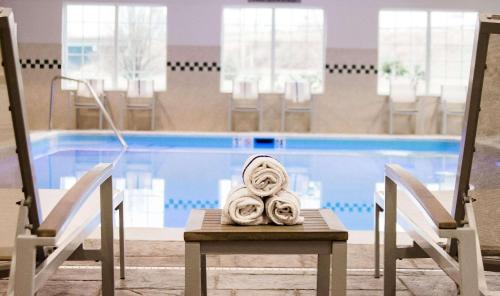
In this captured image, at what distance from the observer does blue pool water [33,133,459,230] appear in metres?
5.29

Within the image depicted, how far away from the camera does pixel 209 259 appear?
2979mm

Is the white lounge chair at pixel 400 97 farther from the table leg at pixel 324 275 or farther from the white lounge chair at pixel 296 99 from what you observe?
the table leg at pixel 324 275

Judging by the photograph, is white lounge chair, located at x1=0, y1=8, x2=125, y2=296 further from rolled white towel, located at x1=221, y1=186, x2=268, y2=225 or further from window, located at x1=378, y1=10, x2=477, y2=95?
window, located at x1=378, y1=10, x2=477, y2=95

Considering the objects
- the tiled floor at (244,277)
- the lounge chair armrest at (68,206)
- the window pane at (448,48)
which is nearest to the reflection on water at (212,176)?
the tiled floor at (244,277)

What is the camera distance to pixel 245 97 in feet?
36.2

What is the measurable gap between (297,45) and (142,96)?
109 inches

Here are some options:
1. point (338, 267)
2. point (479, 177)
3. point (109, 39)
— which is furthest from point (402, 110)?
point (338, 267)

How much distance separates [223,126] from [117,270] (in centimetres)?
856

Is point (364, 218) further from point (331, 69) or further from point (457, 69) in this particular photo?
point (457, 69)

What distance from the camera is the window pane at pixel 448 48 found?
1137 cm

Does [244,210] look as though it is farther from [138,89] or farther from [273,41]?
[273,41]

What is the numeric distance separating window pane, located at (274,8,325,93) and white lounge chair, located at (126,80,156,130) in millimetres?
2114

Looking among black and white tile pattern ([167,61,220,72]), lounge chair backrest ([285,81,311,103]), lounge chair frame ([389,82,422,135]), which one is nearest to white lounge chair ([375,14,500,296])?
lounge chair backrest ([285,81,311,103])

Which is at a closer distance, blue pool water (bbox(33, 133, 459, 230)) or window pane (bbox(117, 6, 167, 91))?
blue pool water (bbox(33, 133, 459, 230))
